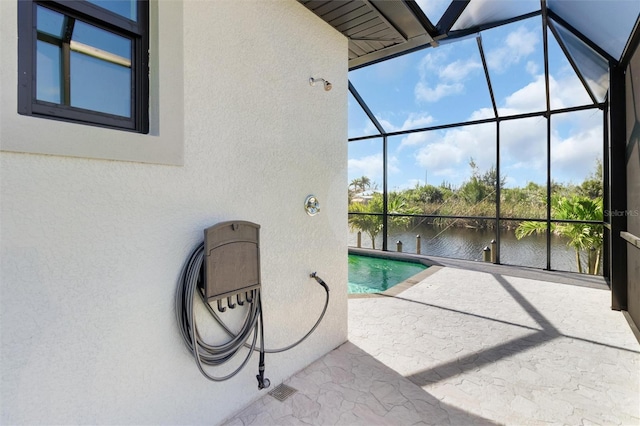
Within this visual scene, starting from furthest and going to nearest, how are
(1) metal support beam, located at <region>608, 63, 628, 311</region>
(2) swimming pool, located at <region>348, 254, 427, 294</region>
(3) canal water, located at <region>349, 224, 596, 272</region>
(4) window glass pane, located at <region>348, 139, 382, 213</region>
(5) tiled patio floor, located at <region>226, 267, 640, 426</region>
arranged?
(4) window glass pane, located at <region>348, 139, 382, 213</region>
(2) swimming pool, located at <region>348, 254, 427, 294</region>
(3) canal water, located at <region>349, 224, 596, 272</region>
(1) metal support beam, located at <region>608, 63, 628, 311</region>
(5) tiled patio floor, located at <region>226, 267, 640, 426</region>

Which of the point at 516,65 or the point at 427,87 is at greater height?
the point at 427,87

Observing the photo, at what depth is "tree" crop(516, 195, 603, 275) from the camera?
6.35 m

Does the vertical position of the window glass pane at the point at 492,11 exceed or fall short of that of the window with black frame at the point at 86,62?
it exceeds it

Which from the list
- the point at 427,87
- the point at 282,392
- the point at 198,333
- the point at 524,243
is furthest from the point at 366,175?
the point at 198,333

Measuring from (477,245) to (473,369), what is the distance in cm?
569

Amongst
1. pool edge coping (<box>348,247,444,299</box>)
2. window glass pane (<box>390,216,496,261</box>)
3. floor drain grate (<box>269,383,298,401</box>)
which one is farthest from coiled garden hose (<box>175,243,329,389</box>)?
window glass pane (<box>390,216,496,261</box>)

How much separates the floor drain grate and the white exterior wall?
0.09 m

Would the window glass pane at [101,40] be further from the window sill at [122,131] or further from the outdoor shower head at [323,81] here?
the outdoor shower head at [323,81]

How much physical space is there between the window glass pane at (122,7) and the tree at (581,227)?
7.59 metres

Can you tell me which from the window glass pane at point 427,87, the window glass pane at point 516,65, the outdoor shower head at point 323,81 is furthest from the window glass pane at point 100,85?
the window glass pane at point 516,65

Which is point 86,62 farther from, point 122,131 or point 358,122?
point 358,122

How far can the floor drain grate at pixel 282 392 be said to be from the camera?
2.46 meters

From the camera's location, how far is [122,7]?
1702mm

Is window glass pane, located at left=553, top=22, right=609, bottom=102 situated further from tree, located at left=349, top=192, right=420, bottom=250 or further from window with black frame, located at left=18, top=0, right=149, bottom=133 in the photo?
window with black frame, located at left=18, top=0, right=149, bottom=133
